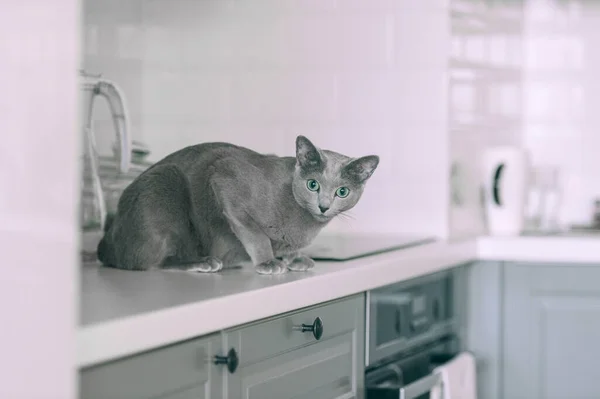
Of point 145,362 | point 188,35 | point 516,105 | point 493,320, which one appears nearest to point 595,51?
Result: point 516,105

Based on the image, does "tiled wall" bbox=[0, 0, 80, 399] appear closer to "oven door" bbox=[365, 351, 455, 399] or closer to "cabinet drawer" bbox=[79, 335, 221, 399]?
"cabinet drawer" bbox=[79, 335, 221, 399]

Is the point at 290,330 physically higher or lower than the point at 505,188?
lower

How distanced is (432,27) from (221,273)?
1.18 meters

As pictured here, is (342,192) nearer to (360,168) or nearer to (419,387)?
(360,168)

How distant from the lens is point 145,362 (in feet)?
3.48

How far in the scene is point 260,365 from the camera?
133 cm

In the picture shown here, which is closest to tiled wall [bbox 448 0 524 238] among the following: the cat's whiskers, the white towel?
the white towel

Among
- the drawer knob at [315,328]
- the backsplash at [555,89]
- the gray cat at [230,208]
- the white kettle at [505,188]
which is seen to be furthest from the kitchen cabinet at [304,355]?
the backsplash at [555,89]

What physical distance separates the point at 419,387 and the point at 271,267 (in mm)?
480

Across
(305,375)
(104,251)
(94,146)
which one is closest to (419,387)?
(305,375)

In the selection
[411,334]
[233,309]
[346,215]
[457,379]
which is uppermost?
[346,215]

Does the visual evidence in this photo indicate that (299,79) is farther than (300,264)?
Yes

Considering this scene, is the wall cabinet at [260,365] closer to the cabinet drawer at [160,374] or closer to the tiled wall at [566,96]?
the cabinet drawer at [160,374]

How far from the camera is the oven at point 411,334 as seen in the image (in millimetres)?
1785
